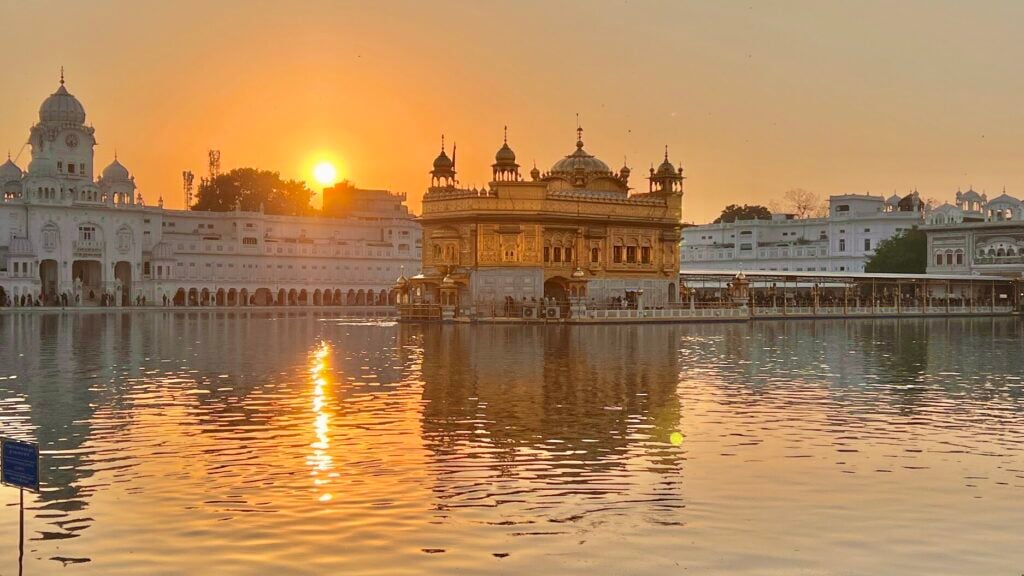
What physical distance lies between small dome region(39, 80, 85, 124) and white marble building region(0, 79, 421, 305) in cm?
12

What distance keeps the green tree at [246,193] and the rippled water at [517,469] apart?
109 meters

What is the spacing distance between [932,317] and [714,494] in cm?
7376

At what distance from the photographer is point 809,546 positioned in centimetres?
1149

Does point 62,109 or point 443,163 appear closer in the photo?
point 443,163

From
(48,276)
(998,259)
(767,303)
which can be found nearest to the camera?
(767,303)

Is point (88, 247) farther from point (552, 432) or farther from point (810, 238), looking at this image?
point (552, 432)

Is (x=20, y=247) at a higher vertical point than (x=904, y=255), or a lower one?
higher

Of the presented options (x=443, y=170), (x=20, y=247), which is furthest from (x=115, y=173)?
(x=443, y=170)

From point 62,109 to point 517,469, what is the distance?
107m

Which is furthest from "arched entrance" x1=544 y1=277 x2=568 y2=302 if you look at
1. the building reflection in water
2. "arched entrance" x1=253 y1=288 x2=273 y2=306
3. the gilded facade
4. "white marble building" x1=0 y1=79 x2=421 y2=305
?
"arched entrance" x1=253 y1=288 x2=273 y2=306

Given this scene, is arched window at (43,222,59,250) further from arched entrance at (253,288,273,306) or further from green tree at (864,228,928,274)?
green tree at (864,228,928,274)

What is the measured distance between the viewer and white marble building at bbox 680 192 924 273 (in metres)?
121

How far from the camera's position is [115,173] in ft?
388

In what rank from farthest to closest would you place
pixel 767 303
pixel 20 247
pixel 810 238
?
pixel 810 238 < pixel 20 247 < pixel 767 303
